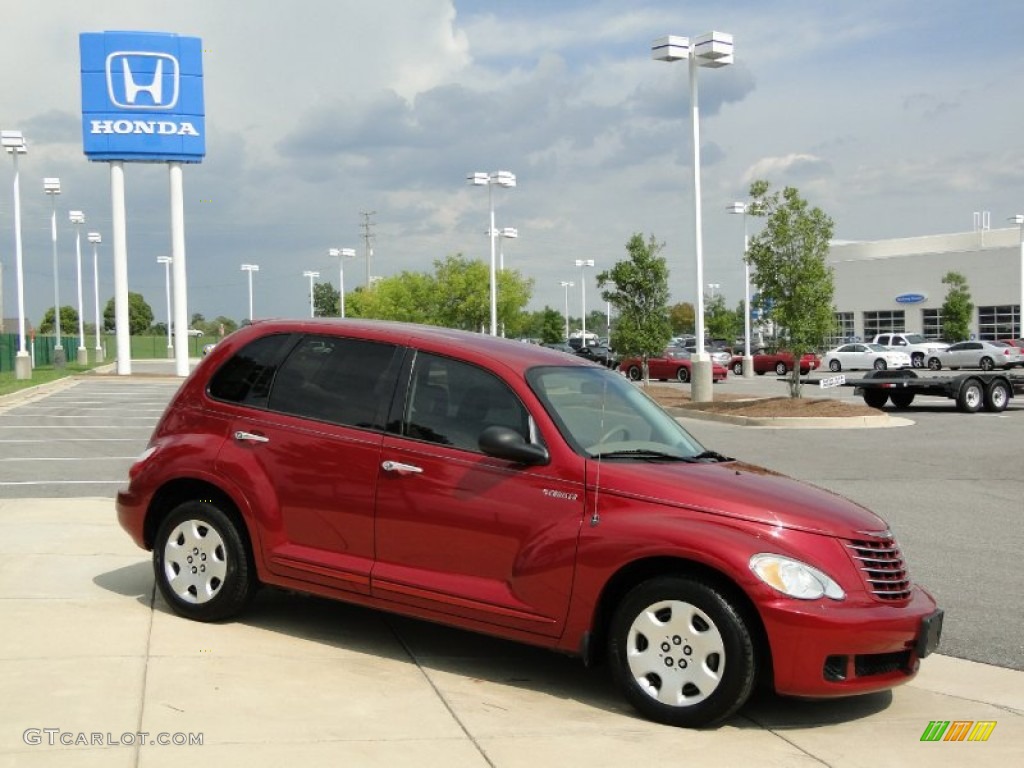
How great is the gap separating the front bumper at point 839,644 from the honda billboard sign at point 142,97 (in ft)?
143

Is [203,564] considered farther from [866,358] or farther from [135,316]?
[135,316]

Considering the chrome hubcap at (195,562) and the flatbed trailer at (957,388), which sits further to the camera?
the flatbed trailer at (957,388)

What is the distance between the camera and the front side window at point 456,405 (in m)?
5.97

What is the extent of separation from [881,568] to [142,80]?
43875mm

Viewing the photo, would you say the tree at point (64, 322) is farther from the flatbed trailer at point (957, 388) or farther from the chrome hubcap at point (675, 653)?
the chrome hubcap at point (675, 653)

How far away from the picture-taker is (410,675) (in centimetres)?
591

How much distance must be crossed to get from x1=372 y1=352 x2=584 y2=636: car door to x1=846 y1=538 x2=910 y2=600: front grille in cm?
132

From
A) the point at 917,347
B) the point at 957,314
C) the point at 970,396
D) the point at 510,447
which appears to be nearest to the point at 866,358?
the point at 917,347

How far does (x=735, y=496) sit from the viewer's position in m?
5.39

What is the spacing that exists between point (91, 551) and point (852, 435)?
16.1 meters

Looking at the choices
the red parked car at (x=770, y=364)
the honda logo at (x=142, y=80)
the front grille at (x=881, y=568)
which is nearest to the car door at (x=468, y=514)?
the front grille at (x=881, y=568)

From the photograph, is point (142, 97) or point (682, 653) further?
point (142, 97)

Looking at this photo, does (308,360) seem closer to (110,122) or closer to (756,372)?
(110,122)

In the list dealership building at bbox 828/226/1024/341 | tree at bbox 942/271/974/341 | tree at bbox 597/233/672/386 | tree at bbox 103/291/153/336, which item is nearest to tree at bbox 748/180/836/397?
tree at bbox 597/233/672/386
